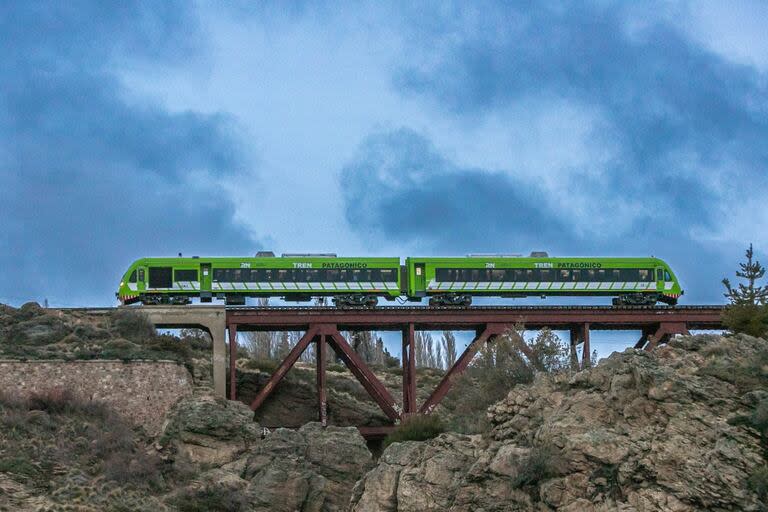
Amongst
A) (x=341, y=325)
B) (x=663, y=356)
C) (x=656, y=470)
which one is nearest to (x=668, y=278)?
(x=341, y=325)

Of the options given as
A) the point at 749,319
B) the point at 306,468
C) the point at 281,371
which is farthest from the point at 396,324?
the point at 749,319

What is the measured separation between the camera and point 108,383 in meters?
56.6

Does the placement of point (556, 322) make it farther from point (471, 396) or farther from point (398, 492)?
point (398, 492)

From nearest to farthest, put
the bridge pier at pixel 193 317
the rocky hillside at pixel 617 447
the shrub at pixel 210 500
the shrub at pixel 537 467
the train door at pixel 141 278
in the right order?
the rocky hillside at pixel 617 447
the shrub at pixel 537 467
the shrub at pixel 210 500
the bridge pier at pixel 193 317
the train door at pixel 141 278

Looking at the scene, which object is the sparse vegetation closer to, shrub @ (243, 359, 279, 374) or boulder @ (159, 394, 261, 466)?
boulder @ (159, 394, 261, 466)

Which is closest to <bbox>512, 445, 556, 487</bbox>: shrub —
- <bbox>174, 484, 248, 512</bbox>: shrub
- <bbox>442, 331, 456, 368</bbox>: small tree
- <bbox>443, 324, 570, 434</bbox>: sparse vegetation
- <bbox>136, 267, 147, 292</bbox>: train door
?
<bbox>443, 324, 570, 434</bbox>: sparse vegetation

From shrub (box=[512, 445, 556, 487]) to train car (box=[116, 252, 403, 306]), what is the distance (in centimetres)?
3213

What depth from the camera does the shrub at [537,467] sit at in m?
36.3

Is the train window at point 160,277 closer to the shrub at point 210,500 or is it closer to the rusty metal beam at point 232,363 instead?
the rusty metal beam at point 232,363

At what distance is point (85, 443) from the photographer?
168 feet

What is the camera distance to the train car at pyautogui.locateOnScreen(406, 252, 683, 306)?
69375 mm

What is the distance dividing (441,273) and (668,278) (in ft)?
49.5

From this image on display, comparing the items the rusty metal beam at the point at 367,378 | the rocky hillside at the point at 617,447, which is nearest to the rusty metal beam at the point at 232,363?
the rusty metal beam at the point at 367,378

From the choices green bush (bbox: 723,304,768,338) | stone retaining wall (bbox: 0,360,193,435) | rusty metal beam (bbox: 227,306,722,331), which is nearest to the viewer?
green bush (bbox: 723,304,768,338)
